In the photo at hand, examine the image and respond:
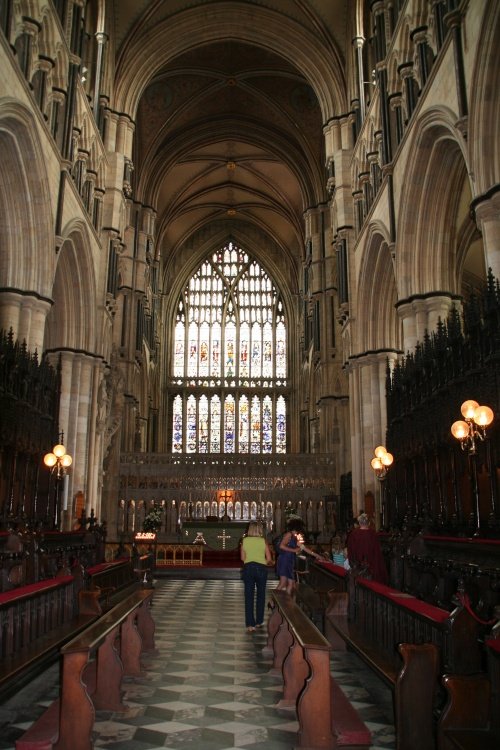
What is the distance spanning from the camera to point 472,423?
967 cm

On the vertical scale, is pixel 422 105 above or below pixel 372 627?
above

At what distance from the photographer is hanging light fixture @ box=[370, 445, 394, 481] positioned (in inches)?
606

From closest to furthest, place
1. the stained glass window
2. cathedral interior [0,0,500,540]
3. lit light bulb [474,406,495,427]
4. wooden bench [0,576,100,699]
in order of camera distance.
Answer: wooden bench [0,576,100,699] → lit light bulb [474,406,495,427] → cathedral interior [0,0,500,540] → the stained glass window

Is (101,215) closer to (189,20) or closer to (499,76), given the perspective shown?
(189,20)

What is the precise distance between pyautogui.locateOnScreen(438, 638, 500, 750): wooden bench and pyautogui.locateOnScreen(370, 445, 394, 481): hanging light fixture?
12083 millimetres

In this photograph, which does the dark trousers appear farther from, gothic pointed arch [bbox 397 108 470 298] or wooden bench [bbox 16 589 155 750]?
gothic pointed arch [bbox 397 108 470 298]

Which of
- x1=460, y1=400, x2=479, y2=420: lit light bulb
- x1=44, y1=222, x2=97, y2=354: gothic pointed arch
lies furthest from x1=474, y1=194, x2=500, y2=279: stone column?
x1=44, y1=222, x2=97, y2=354: gothic pointed arch

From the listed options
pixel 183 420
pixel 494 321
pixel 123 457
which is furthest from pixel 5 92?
pixel 183 420

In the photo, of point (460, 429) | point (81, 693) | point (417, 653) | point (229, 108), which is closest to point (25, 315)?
point (460, 429)

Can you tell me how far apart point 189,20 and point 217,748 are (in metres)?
24.8

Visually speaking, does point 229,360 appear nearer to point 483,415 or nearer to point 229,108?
point 229,108

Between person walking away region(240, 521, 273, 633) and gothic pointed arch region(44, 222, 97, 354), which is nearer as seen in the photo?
person walking away region(240, 521, 273, 633)

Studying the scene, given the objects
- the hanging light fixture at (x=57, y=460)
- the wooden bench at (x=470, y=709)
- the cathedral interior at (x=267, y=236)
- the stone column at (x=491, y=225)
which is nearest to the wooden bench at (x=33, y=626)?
the wooden bench at (x=470, y=709)

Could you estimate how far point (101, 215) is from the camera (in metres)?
20.8
